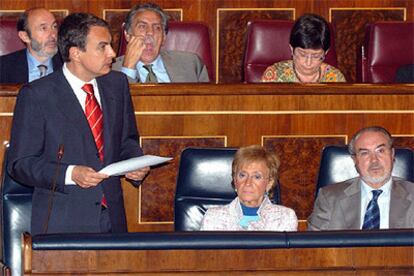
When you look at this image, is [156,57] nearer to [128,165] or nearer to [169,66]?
[169,66]

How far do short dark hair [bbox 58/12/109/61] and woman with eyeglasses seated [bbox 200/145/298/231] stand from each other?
2.41ft

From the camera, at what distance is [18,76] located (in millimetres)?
5699

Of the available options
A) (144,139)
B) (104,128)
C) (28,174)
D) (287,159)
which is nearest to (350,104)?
(287,159)

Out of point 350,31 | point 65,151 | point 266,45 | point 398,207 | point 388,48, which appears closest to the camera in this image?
point 65,151

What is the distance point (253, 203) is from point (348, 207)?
0.43 meters

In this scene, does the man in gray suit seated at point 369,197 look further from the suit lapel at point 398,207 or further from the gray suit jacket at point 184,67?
the gray suit jacket at point 184,67

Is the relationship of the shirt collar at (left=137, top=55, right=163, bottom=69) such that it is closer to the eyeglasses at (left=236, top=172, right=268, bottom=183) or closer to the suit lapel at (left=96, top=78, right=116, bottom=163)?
the suit lapel at (left=96, top=78, right=116, bottom=163)

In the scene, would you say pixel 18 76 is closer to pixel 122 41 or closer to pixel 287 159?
pixel 122 41

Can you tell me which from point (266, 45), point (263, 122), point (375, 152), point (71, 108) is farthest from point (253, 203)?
point (266, 45)

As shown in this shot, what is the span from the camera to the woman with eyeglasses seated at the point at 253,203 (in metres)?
4.34

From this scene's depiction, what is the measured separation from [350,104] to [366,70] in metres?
1.26

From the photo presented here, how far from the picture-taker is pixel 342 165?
15.4ft

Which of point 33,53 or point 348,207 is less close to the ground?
point 33,53

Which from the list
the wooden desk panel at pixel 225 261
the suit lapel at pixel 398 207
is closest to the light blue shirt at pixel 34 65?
the suit lapel at pixel 398 207
